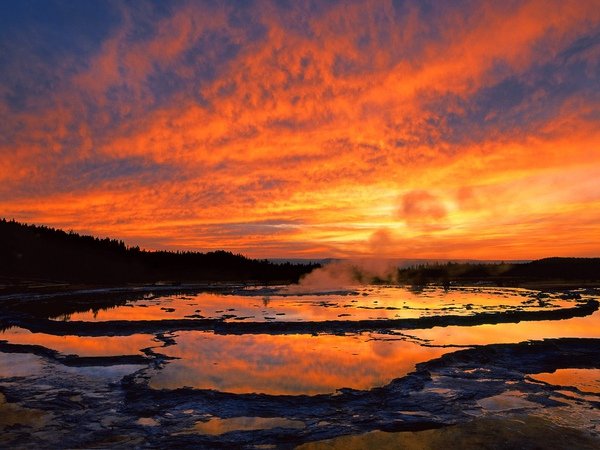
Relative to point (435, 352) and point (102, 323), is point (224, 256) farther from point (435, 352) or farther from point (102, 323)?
point (435, 352)

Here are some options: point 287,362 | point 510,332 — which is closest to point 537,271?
point 510,332

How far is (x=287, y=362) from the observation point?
1300 centimetres

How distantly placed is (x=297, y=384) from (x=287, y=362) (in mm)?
2529

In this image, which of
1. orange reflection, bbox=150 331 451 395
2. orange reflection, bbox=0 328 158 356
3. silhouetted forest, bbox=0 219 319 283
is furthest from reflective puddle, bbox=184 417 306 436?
silhouetted forest, bbox=0 219 319 283

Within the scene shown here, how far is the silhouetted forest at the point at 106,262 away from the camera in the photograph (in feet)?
253

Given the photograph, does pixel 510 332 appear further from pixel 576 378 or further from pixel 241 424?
pixel 241 424

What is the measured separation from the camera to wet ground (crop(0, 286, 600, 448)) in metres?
7.52

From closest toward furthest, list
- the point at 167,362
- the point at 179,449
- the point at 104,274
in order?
1. the point at 179,449
2. the point at 167,362
3. the point at 104,274

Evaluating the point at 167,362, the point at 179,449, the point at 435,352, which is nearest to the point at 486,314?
the point at 435,352

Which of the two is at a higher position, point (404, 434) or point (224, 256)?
point (224, 256)

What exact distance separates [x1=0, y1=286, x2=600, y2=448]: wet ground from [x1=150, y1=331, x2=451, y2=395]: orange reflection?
49 millimetres

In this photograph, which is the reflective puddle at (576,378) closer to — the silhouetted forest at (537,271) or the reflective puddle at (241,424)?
the reflective puddle at (241,424)

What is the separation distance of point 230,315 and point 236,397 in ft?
48.7

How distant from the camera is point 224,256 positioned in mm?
111438
